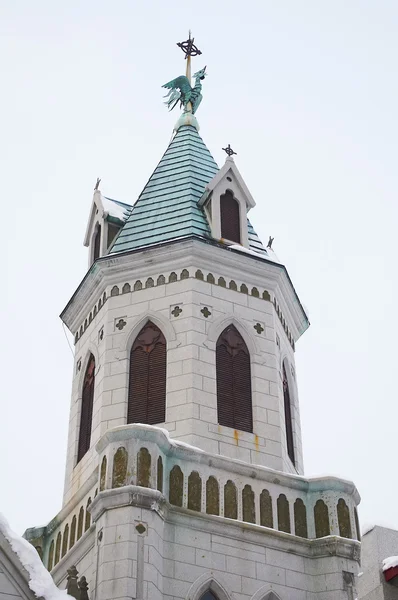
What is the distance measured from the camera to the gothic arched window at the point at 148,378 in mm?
22453

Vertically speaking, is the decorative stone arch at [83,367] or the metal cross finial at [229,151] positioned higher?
the metal cross finial at [229,151]

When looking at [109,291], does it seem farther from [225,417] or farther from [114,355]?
[225,417]

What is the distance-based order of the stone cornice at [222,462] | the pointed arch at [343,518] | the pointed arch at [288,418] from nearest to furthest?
the stone cornice at [222,462]
the pointed arch at [343,518]
the pointed arch at [288,418]

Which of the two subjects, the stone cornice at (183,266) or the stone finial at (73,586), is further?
the stone cornice at (183,266)

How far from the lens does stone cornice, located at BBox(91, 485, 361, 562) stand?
19562mm

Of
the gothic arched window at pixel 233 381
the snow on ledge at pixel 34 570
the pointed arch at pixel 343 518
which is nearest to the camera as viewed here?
the snow on ledge at pixel 34 570

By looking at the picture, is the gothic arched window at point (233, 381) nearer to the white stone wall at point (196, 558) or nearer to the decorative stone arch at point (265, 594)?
the white stone wall at point (196, 558)

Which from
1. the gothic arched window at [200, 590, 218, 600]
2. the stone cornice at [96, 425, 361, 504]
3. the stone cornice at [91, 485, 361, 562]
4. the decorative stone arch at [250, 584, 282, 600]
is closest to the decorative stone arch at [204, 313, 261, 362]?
the stone cornice at [96, 425, 361, 504]

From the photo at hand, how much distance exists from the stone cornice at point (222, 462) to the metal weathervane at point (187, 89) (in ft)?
41.1

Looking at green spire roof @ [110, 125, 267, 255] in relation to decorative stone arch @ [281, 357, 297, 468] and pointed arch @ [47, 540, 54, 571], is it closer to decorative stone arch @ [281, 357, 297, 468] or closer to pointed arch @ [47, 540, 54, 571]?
decorative stone arch @ [281, 357, 297, 468]

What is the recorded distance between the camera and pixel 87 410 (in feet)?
79.5

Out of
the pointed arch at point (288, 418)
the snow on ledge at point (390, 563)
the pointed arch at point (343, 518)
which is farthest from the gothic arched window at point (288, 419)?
the snow on ledge at point (390, 563)

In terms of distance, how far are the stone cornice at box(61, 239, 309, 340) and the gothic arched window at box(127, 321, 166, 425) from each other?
1437 millimetres

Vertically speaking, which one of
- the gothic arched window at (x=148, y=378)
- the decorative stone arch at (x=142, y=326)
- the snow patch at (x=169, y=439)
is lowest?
the snow patch at (x=169, y=439)
